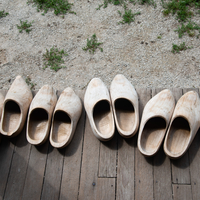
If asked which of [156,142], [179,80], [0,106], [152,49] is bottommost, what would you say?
[179,80]

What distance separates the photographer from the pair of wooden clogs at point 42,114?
72.9 inches

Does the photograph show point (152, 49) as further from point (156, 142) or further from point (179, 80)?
point (156, 142)

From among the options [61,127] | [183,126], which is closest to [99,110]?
[61,127]

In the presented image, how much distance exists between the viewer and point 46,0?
363 cm

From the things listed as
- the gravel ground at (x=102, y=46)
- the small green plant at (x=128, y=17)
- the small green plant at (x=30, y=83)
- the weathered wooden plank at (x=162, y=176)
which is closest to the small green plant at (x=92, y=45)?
the gravel ground at (x=102, y=46)

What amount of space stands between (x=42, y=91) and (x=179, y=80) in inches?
70.0

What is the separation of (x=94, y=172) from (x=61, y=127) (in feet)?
1.59

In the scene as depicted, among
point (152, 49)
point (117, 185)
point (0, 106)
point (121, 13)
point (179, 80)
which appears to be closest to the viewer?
point (117, 185)

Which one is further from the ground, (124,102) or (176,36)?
(124,102)

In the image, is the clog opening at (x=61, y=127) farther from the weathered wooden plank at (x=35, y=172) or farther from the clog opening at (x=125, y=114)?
the clog opening at (x=125, y=114)

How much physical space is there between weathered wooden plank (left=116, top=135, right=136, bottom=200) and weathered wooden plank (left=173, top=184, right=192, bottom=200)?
33 cm

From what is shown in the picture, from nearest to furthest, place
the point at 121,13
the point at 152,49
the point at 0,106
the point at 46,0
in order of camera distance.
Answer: the point at 0,106, the point at 152,49, the point at 121,13, the point at 46,0

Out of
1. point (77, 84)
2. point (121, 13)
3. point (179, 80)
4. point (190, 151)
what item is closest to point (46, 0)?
point (121, 13)

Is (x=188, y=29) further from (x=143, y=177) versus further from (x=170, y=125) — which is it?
(x=143, y=177)
